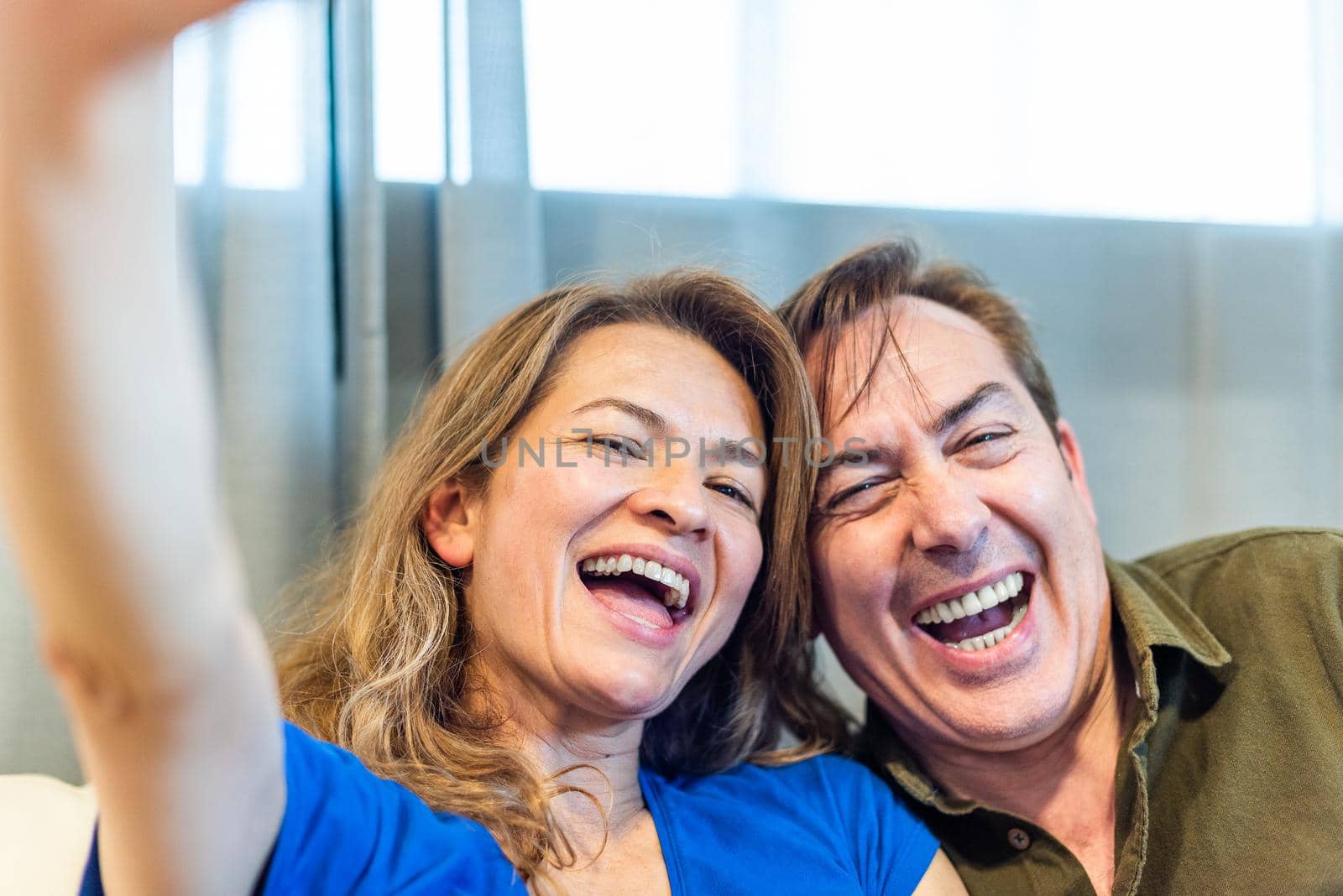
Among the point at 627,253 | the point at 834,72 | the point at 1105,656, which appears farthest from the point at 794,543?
the point at 834,72

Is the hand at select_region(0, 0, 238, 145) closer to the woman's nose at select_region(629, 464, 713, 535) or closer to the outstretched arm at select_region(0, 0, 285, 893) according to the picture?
the outstretched arm at select_region(0, 0, 285, 893)

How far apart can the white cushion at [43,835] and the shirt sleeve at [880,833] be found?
760 mm

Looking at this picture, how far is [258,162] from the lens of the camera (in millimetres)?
1451

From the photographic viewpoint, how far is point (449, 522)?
118 centimetres

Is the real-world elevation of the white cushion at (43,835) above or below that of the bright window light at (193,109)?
below

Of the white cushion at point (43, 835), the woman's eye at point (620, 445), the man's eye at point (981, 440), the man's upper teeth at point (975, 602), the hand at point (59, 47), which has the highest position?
the hand at point (59, 47)

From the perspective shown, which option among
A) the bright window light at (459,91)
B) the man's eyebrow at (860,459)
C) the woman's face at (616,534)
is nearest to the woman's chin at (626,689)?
→ the woman's face at (616,534)

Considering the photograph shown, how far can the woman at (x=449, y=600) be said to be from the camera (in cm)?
48

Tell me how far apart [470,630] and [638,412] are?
0.31 m

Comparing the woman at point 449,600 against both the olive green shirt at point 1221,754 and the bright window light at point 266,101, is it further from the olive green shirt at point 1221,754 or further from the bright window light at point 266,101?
the bright window light at point 266,101

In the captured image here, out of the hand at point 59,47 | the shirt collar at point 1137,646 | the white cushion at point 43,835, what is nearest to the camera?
the hand at point 59,47

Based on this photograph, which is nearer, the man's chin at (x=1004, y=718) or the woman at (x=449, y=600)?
the woman at (x=449, y=600)

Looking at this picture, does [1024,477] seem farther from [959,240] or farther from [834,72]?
[834,72]

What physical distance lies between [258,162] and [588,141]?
47 centimetres
